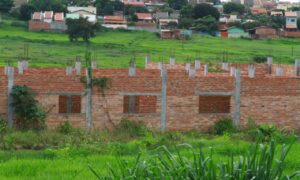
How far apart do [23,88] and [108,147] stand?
620cm

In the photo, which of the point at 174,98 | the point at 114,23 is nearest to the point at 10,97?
the point at 174,98

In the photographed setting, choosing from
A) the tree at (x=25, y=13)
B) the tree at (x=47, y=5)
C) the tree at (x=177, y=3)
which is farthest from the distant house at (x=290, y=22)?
the tree at (x=25, y=13)

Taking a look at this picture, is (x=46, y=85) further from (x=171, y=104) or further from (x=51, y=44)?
(x=51, y=44)

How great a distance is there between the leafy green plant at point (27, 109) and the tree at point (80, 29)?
40972mm

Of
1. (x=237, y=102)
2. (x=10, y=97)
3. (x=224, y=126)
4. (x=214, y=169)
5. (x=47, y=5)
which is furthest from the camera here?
(x=47, y=5)

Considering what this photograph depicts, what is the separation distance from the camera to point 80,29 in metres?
59.7

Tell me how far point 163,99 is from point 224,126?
2.12m

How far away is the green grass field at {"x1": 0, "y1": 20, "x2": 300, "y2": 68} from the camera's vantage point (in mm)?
46525

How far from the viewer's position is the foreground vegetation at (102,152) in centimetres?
678

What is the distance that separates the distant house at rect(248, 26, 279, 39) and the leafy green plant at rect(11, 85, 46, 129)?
61371 mm

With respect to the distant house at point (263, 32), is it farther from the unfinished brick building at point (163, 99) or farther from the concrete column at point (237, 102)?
the concrete column at point (237, 102)

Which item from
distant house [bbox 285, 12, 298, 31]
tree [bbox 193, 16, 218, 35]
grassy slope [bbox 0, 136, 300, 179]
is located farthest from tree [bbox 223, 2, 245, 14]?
grassy slope [bbox 0, 136, 300, 179]

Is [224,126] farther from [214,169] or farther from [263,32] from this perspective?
[263,32]

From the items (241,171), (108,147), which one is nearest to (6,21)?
(108,147)
